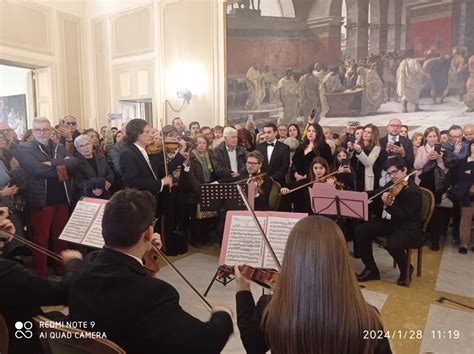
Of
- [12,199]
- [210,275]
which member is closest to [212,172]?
[210,275]

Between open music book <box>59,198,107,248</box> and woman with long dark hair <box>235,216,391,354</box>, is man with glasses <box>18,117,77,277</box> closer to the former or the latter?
open music book <box>59,198,107,248</box>

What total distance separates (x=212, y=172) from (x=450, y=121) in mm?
3934

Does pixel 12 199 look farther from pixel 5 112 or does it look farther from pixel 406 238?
pixel 5 112

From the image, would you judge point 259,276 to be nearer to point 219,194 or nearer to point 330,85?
point 219,194

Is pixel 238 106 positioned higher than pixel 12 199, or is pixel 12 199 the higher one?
pixel 238 106

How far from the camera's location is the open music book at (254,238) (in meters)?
2.51

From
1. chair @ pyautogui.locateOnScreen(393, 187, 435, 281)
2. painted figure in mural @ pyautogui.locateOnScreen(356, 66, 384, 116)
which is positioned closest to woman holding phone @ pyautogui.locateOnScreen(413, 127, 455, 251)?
chair @ pyautogui.locateOnScreen(393, 187, 435, 281)

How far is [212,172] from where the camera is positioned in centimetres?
511

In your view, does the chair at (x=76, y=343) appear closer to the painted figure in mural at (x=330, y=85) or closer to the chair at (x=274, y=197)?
the chair at (x=274, y=197)

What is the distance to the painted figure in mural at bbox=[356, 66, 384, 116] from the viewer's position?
688 centimetres

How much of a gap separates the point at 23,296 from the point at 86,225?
1183mm

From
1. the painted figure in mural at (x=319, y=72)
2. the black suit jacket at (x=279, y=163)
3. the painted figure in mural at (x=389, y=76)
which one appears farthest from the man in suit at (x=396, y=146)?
the painted figure in mural at (x=319, y=72)

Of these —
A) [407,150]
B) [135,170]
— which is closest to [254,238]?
[135,170]

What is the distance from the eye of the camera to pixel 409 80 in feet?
21.5
